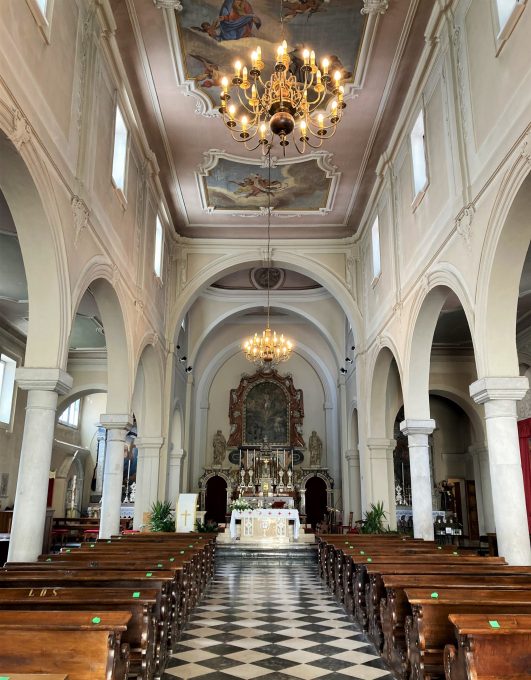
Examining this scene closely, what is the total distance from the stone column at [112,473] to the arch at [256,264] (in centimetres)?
584

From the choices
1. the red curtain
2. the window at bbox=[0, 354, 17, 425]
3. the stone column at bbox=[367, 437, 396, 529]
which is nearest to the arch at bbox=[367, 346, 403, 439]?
the stone column at bbox=[367, 437, 396, 529]

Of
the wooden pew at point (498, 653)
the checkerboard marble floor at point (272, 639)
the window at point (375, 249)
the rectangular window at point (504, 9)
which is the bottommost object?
the checkerboard marble floor at point (272, 639)

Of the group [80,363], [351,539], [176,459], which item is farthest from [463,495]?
[80,363]

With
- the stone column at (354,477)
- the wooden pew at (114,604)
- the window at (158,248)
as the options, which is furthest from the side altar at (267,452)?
the wooden pew at (114,604)

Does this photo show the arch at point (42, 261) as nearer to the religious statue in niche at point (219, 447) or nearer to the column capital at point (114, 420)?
the column capital at point (114, 420)

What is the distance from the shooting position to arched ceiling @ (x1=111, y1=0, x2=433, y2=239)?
10156mm

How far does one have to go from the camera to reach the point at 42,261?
7.83 metres

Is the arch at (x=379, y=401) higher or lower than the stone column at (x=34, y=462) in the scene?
higher

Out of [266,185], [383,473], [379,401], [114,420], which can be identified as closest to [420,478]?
[383,473]

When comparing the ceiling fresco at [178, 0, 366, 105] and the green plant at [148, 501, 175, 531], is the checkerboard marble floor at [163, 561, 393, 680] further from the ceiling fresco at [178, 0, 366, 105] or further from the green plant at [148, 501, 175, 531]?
the ceiling fresco at [178, 0, 366, 105]

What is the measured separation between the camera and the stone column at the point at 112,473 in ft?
38.4

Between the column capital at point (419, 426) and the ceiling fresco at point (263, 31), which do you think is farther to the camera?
the column capital at point (419, 426)

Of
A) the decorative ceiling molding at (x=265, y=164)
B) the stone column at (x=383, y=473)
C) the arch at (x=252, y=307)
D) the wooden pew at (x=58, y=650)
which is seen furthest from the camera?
the arch at (x=252, y=307)

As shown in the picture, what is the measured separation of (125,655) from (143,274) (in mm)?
10323
